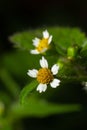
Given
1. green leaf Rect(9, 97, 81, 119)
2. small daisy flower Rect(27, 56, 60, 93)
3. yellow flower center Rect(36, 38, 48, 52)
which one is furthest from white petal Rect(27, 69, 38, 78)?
green leaf Rect(9, 97, 81, 119)

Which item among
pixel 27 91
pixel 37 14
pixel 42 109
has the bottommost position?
pixel 27 91

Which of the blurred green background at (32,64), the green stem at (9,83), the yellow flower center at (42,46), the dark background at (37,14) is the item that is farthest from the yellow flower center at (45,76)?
the dark background at (37,14)

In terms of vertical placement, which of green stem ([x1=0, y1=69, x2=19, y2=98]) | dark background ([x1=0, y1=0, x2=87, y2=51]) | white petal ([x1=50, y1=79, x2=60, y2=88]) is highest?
dark background ([x1=0, y1=0, x2=87, y2=51])

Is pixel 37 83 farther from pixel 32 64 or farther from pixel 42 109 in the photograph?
pixel 32 64

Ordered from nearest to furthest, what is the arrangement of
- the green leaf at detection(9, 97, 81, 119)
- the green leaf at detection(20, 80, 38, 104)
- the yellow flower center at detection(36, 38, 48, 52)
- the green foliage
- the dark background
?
the green leaf at detection(20, 80, 38, 104) < the green foliage < the yellow flower center at detection(36, 38, 48, 52) < the green leaf at detection(9, 97, 81, 119) < the dark background

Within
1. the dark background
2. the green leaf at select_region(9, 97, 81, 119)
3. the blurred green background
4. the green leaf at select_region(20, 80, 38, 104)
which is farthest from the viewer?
the dark background

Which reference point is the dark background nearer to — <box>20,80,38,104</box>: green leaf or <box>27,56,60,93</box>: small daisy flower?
<box>27,56,60,93</box>: small daisy flower

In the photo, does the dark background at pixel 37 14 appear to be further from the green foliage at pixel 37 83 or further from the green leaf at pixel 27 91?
the green leaf at pixel 27 91

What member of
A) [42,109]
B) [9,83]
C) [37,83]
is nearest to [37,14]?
[9,83]
